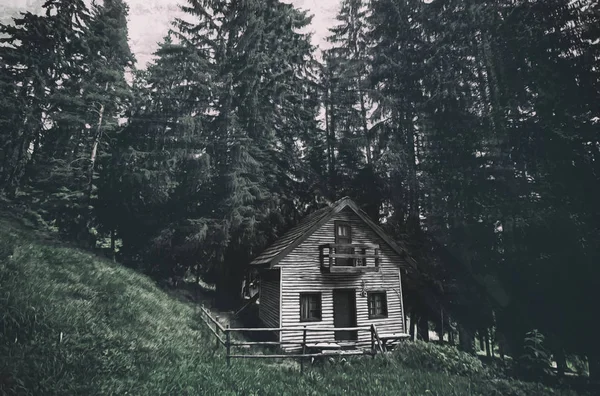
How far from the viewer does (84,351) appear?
305 inches

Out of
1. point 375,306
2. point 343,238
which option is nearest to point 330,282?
point 343,238

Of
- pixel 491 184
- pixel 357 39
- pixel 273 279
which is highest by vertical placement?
pixel 357 39

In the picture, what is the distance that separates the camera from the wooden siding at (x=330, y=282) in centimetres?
1483

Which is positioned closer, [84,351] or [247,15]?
[84,351]

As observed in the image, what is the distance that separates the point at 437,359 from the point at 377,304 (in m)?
4.21

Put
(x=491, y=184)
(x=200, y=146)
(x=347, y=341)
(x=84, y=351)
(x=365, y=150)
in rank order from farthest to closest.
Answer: (x=365, y=150) → (x=200, y=146) → (x=491, y=184) → (x=347, y=341) → (x=84, y=351)

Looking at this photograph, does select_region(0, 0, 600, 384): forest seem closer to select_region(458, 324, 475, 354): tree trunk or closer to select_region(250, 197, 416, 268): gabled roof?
select_region(458, 324, 475, 354): tree trunk

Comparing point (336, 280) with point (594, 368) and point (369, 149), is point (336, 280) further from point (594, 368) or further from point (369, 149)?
point (594, 368)

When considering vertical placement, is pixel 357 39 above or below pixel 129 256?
above

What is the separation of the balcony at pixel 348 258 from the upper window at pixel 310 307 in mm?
1539

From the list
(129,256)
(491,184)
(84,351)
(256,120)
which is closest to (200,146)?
(256,120)

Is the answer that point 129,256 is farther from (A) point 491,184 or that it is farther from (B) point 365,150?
(A) point 491,184

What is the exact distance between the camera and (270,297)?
54.2 ft

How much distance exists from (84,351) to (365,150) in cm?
2231
